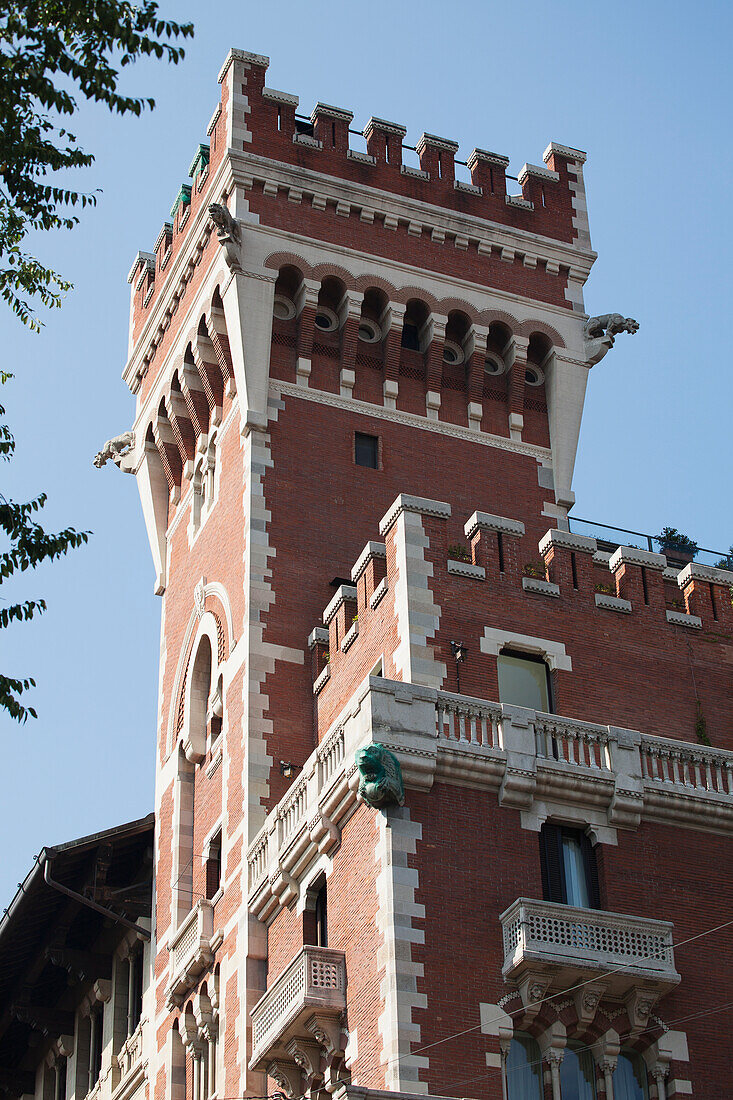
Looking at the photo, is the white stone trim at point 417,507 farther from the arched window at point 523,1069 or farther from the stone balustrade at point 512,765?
the arched window at point 523,1069

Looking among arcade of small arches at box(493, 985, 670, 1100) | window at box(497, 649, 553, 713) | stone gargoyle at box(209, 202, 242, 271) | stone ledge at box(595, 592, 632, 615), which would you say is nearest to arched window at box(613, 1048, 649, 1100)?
arcade of small arches at box(493, 985, 670, 1100)

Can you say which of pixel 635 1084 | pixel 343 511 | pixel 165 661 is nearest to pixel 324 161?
pixel 343 511

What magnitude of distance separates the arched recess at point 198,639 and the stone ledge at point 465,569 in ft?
25.8

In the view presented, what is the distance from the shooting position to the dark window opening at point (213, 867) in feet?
131

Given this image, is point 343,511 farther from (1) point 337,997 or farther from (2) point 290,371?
(1) point 337,997

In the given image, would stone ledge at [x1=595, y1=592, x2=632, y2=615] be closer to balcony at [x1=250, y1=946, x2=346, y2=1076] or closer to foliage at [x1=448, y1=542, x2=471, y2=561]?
foliage at [x1=448, y1=542, x2=471, y2=561]

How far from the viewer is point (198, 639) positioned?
143ft

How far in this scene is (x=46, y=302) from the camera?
24.7 meters

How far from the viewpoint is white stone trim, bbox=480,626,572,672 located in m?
33.6

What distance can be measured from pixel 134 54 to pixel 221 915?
2054 cm

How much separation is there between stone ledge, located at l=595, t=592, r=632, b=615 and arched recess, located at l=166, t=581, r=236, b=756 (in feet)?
28.9

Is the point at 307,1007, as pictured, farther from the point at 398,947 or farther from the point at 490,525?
the point at 490,525

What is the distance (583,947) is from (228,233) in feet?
66.1

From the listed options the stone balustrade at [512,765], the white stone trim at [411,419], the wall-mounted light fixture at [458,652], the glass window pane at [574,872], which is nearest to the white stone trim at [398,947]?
the stone balustrade at [512,765]
